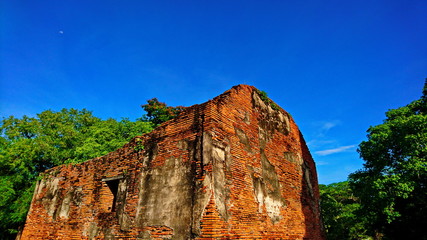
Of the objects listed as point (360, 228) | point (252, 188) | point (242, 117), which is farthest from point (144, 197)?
point (360, 228)

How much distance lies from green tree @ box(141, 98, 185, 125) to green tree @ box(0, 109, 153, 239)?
4.31 metres

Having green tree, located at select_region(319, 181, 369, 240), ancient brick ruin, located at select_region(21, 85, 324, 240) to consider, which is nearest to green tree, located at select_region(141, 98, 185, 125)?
ancient brick ruin, located at select_region(21, 85, 324, 240)

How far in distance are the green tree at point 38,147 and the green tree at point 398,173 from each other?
13931mm

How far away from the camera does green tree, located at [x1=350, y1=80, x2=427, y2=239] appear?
1149 centimetres

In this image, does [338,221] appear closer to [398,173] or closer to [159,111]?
[398,173]

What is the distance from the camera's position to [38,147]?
1359 centimetres

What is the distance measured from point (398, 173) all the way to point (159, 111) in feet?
57.7

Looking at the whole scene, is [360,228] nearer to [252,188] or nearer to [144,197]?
[252,188]

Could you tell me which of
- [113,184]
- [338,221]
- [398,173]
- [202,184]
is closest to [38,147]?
[113,184]

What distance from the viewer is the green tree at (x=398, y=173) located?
11.5 meters

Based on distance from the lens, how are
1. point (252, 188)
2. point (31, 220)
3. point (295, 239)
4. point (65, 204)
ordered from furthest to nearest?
point (31, 220), point (65, 204), point (295, 239), point (252, 188)

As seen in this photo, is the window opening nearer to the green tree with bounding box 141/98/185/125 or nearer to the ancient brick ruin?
the ancient brick ruin

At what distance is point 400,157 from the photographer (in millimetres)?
12516

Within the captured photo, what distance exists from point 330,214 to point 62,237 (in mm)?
21239
